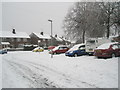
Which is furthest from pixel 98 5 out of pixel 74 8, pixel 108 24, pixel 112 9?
pixel 74 8

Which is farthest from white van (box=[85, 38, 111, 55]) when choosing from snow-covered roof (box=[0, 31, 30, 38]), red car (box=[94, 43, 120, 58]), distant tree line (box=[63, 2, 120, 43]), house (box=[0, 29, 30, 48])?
snow-covered roof (box=[0, 31, 30, 38])

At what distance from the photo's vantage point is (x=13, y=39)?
55781 millimetres

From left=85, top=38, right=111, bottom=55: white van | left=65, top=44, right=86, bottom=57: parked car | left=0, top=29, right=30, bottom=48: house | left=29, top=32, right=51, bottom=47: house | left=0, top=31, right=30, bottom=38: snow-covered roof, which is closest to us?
left=85, top=38, right=111, bottom=55: white van

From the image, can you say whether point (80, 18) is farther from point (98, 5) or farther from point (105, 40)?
point (105, 40)

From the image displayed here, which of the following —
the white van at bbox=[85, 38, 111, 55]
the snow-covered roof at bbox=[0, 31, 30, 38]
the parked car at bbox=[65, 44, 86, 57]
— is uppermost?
the snow-covered roof at bbox=[0, 31, 30, 38]

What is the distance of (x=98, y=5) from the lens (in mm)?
23562

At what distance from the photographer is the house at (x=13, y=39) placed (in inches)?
2115

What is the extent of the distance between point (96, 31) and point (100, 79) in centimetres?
1881

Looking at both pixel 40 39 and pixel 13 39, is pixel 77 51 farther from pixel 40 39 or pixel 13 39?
pixel 40 39

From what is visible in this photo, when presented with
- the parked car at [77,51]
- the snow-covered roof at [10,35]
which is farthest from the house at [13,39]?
the parked car at [77,51]

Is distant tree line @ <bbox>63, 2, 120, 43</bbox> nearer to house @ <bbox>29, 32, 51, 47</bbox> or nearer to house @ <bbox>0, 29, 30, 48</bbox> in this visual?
house @ <bbox>29, 32, 51, 47</bbox>

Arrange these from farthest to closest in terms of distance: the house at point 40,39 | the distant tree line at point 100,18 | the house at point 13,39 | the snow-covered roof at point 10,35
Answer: the house at point 40,39 < the snow-covered roof at point 10,35 < the house at point 13,39 < the distant tree line at point 100,18

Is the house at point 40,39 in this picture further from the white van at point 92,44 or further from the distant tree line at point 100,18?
the white van at point 92,44

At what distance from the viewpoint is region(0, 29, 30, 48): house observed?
53.7 metres
